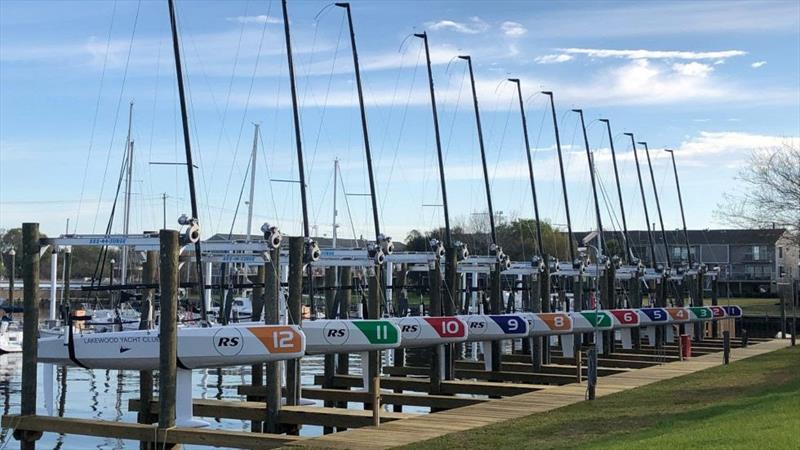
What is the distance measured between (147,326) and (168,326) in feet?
26.4

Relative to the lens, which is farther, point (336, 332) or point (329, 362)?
point (329, 362)

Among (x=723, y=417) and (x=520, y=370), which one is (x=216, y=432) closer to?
(x=723, y=417)

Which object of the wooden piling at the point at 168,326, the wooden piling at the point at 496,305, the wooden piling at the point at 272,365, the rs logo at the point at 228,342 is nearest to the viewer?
the wooden piling at the point at 168,326

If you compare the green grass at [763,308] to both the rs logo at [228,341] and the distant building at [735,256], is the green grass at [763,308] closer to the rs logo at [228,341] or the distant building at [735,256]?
the distant building at [735,256]

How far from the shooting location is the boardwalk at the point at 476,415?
17.1 meters

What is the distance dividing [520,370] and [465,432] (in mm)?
17035

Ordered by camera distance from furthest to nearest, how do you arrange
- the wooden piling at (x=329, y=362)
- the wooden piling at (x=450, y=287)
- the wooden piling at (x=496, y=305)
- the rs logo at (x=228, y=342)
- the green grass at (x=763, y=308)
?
the green grass at (x=763, y=308) < the wooden piling at (x=496, y=305) < the wooden piling at (x=450, y=287) < the wooden piling at (x=329, y=362) < the rs logo at (x=228, y=342)

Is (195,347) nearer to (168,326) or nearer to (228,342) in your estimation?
(228,342)

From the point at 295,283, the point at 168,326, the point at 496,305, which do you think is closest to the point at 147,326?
the point at 295,283

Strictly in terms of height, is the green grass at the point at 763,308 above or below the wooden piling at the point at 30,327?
below

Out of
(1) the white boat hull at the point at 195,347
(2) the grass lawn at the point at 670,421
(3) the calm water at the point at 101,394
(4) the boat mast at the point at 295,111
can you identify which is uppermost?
(4) the boat mast at the point at 295,111

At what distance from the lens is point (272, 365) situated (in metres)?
21.4

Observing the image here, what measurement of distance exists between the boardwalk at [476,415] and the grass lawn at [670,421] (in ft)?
1.82

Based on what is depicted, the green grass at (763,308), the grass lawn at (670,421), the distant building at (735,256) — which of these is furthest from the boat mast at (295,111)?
the distant building at (735,256)
